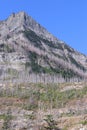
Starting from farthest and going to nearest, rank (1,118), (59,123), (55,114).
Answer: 1. (55,114)
2. (1,118)
3. (59,123)

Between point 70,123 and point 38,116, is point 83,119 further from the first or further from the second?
point 38,116

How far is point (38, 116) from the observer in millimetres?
189250

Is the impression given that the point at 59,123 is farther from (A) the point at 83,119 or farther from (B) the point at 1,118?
(B) the point at 1,118

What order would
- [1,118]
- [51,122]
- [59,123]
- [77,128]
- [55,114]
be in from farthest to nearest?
1. [55,114]
2. [1,118]
3. [59,123]
4. [51,122]
5. [77,128]

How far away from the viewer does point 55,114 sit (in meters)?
199

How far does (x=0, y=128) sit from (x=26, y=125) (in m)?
13.1

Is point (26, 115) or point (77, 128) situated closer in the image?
point (77, 128)

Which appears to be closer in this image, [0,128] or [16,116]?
[0,128]

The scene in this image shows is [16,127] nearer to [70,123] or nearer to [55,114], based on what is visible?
[70,123]

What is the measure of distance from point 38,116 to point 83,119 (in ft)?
110

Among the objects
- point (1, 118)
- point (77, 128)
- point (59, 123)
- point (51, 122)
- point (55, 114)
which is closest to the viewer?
point (77, 128)

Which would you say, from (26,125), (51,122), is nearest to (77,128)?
(51,122)

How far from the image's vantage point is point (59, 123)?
169 meters

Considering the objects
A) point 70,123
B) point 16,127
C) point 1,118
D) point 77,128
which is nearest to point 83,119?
point 70,123
